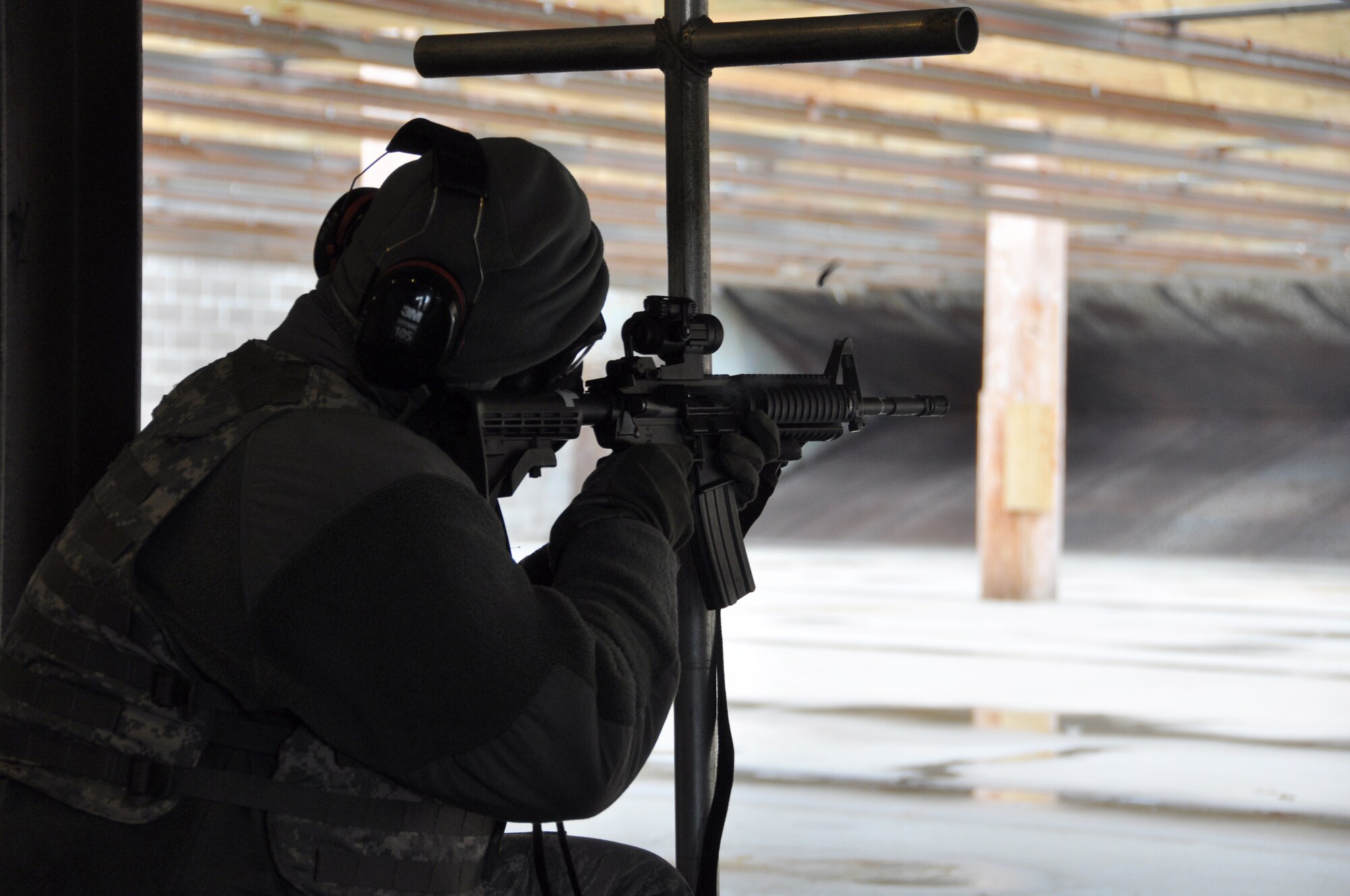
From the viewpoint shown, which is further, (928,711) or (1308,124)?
(1308,124)

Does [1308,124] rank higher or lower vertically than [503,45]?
higher

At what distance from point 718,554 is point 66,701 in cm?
73

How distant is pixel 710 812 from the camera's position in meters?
1.62

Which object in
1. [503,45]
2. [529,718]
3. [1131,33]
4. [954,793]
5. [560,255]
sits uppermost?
[1131,33]

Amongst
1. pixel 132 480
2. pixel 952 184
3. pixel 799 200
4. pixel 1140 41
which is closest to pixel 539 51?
pixel 132 480

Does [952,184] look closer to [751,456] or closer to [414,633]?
[751,456]

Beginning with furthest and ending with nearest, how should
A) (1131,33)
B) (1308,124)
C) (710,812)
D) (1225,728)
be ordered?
(1308,124)
(1131,33)
(1225,728)
(710,812)

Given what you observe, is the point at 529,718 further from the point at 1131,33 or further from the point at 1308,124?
the point at 1308,124

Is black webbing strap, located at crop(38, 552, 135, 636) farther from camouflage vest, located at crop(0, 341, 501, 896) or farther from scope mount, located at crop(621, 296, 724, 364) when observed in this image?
scope mount, located at crop(621, 296, 724, 364)

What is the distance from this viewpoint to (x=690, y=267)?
5.27ft

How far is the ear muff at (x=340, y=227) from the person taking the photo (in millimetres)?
1408

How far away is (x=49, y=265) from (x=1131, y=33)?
408 cm

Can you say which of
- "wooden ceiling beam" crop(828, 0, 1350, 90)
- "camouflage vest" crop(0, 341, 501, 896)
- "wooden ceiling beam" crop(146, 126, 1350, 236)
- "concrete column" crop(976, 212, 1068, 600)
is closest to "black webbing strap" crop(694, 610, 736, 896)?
"camouflage vest" crop(0, 341, 501, 896)

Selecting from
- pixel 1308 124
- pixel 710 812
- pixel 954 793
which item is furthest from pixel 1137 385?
pixel 710 812
